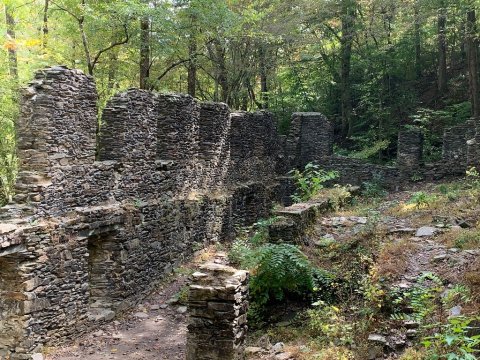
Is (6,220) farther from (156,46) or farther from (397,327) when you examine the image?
(156,46)

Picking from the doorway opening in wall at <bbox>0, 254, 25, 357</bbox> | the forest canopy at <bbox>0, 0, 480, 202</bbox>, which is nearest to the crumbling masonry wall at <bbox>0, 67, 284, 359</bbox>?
the doorway opening in wall at <bbox>0, 254, 25, 357</bbox>

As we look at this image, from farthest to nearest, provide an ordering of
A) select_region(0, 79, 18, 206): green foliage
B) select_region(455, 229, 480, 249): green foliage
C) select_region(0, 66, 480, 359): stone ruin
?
select_region(0, 79, 18, 206): green foliage
select_region(455, 229, 480, 249): green foliage
select_region(0, 66, 480, 359): stone ruin

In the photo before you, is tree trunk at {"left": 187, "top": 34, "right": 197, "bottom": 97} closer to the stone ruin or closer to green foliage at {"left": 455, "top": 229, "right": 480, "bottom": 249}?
the stone ruin

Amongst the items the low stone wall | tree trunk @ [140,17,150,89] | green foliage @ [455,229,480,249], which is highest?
tree trunk @ [140,17,150,89]

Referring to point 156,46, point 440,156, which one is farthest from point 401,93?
point 156,46

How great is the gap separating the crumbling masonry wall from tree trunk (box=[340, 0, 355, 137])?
1158cm

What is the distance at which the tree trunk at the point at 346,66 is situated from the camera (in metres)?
24.9

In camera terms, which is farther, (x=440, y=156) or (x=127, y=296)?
(x=440, y=156)

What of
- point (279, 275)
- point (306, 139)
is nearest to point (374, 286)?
point (279, 275)

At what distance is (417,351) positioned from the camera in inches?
242

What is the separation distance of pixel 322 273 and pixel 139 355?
3.68 metres

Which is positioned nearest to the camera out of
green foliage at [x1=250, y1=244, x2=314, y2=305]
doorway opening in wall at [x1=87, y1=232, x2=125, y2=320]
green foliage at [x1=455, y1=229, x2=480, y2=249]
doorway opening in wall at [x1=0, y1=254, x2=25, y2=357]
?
doorway opening in wall at [x1=0, y1=254, x2=25, y2=357]

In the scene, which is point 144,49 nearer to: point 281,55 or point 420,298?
point 281,55

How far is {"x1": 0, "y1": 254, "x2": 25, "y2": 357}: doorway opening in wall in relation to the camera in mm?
8383
